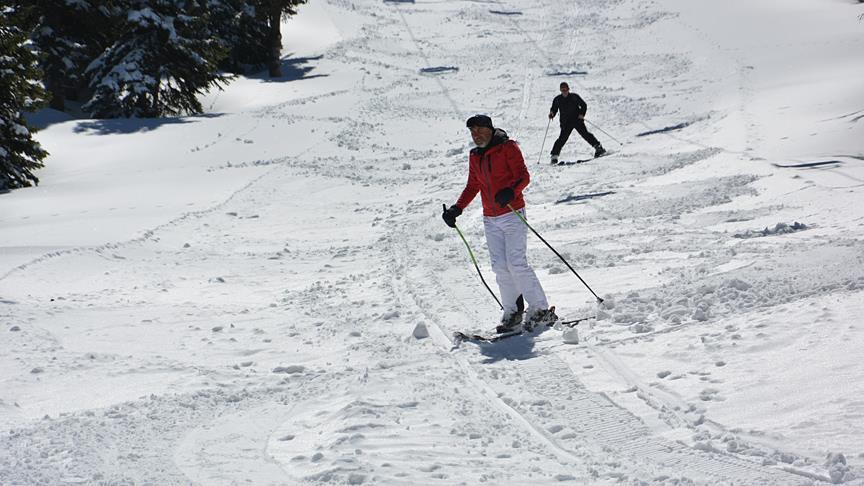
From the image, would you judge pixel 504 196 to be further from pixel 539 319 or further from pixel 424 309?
pixel 424 309

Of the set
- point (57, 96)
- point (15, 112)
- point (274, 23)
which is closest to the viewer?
point (15, 112)

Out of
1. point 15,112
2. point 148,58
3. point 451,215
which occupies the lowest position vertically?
point 451,215

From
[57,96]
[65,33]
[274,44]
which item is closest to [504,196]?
[65,33]

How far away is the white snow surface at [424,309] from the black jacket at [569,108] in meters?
1.08

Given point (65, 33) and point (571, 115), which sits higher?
point (65, 33)

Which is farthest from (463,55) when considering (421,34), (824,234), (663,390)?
(663,390)

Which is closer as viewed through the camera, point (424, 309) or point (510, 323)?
point (510, 323)

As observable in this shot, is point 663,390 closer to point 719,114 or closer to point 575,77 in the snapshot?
point 719,114

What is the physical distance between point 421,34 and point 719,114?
27.4 meters

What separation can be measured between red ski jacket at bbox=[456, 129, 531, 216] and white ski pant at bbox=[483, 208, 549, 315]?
108mm

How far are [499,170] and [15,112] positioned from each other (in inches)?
549

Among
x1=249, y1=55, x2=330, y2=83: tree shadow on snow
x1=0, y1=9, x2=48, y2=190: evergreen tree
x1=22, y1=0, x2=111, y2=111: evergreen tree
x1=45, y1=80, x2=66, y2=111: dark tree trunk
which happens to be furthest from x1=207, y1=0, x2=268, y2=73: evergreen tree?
x1=0, y1=9, x2=48, y2=190: evergreen tree

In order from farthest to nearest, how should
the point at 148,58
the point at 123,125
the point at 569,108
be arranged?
the point at 148,58 → the point at 123,125 → the point at 569,108

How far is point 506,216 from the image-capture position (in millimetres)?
6996
